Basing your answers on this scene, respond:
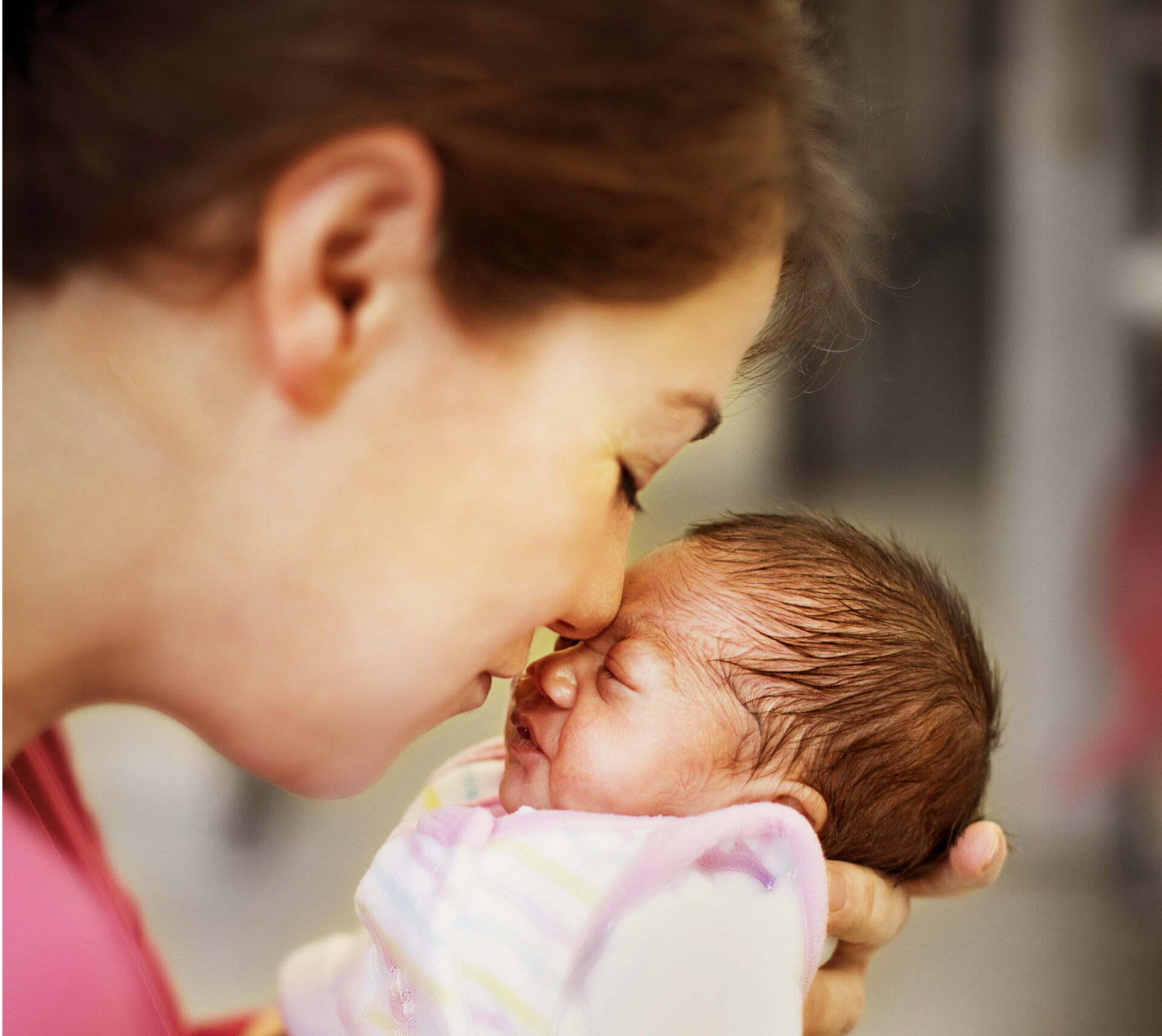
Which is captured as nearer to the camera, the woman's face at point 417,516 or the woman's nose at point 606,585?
the woman's face at point 417,516

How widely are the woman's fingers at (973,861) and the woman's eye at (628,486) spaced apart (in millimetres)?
374

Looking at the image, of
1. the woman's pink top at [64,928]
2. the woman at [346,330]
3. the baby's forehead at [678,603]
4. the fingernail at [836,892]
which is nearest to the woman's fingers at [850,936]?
the fingernail at [836,892]

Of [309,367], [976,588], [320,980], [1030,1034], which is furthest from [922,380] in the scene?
[309,367]

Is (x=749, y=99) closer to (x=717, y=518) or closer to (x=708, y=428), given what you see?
(x=708, y=428)

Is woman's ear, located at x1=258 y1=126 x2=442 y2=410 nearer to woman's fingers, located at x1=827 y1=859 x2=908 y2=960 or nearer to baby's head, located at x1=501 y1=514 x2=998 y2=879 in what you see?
baby's head, located at x1=501 y1=514 x2=998 y2=879

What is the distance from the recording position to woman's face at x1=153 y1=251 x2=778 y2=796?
0.54 m

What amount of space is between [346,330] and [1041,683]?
→ 84.3 inches

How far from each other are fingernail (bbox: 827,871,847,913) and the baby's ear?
38 mm

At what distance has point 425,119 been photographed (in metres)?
0.48

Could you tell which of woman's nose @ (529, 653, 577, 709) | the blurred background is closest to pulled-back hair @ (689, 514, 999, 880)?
woman's nose @ (529, 653, 577, 709)

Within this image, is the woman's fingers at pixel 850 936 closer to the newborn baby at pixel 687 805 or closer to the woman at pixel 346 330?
the newborn baby at pixel 687 805

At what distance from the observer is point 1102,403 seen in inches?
90.8

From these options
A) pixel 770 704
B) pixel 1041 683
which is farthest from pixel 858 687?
pixel 1041 683

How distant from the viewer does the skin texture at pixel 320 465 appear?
499mm
